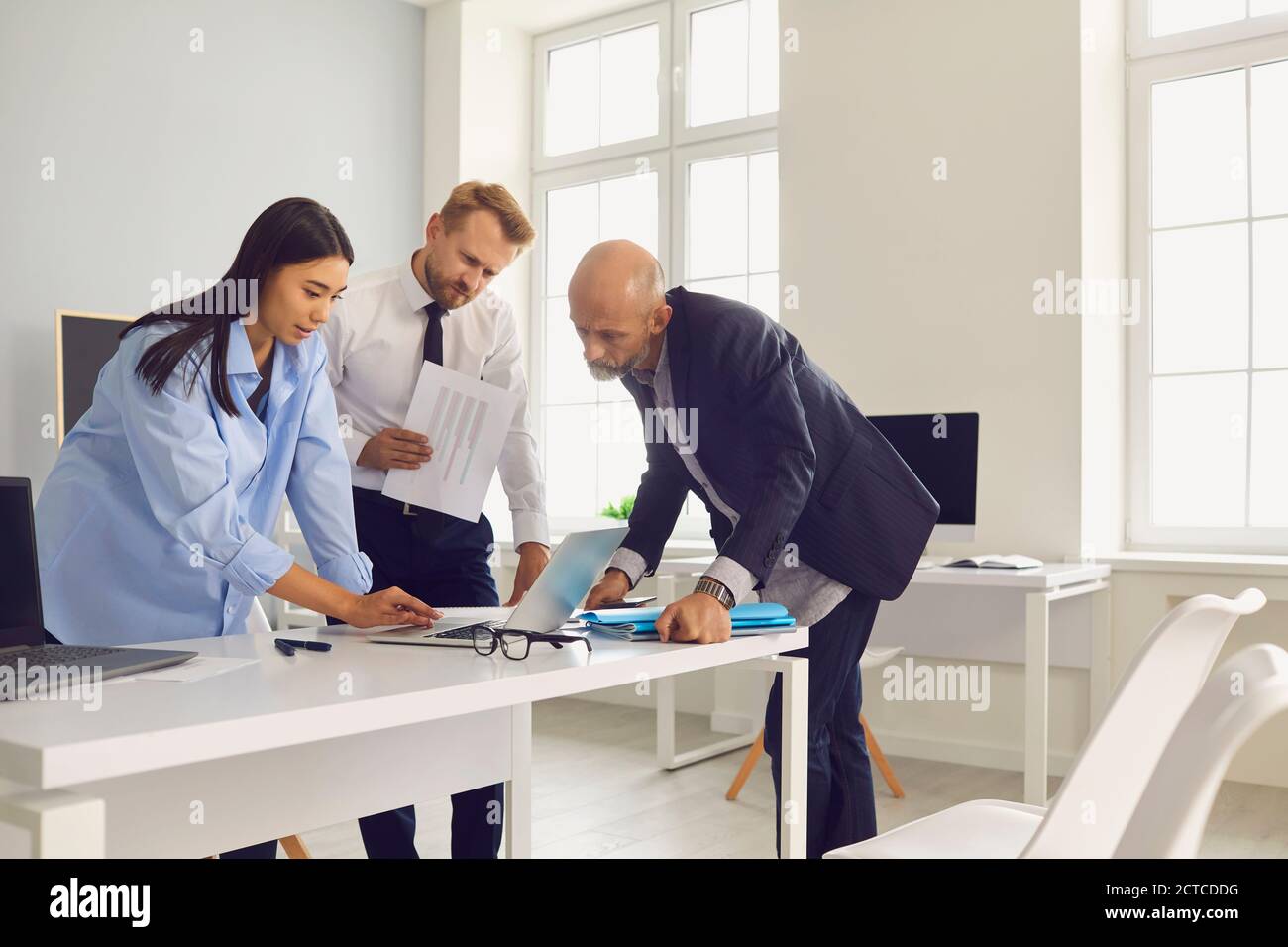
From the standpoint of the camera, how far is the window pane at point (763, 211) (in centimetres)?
496

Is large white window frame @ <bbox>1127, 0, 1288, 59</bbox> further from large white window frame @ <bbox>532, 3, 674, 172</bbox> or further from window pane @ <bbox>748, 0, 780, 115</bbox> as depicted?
large white window frame @ <bbox>532, 3, 674, 172</bbox>

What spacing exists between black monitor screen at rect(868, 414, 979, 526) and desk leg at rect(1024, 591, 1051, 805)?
0.48 m

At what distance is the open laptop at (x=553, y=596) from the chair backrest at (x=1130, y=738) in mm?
716

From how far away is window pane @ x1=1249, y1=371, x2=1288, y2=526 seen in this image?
3.84 meters

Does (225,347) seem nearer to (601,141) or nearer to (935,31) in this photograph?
(935,31)

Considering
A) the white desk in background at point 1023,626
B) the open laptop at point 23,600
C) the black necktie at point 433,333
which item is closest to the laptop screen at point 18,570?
the open laptop at point 23,600

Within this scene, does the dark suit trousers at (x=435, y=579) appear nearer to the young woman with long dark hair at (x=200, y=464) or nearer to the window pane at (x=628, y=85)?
the young woman with long dark hair at (x=200, y=464)

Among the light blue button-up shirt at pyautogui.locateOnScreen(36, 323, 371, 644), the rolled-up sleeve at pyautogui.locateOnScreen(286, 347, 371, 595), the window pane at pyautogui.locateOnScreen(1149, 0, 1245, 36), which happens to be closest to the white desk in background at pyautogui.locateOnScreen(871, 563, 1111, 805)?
the window pane at pyautogui.locateOnScreen(1149, 0, 1245, 36)

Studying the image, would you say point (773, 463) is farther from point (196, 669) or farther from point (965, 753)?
point (965, 753)

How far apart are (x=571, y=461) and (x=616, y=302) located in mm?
3841

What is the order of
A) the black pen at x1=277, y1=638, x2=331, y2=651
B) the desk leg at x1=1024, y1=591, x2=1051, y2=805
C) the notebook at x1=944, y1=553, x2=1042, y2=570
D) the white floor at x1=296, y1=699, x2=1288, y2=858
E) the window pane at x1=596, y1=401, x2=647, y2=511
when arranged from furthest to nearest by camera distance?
the window pane at x1=596, y1=401, x2=647, y2=511 < the notebook at x1=944, y1=553, x2=1042, y2=570 < the desk leg at x1=1024, y1=591, x2=1051, y2=805 < the white floor at x1=296, y1=699, x2=1288, y2=858 < the black pen at x1=277, y1=638, x2=331, y2=651

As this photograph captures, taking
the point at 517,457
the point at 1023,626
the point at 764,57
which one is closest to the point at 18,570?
the point at 517,457

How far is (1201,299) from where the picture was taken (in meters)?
4.00
